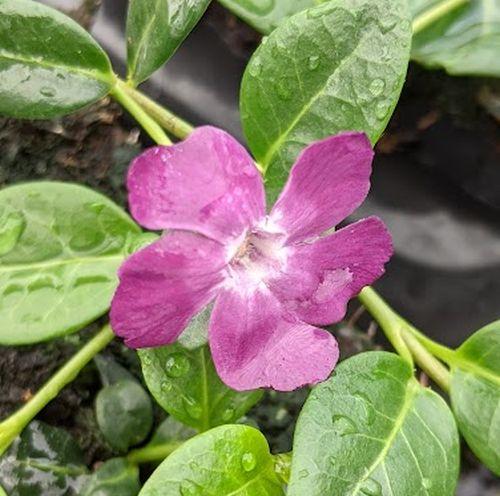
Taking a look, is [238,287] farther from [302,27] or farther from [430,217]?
[430,217]

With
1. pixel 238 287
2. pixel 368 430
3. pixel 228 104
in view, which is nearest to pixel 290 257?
pixel 238 287

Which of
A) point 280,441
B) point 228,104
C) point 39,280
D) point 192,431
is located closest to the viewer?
point 39,280

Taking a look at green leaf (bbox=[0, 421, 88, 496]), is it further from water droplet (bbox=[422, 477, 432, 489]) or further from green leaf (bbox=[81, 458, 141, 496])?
water droplet (bbox=[422, 477, 432, 489])

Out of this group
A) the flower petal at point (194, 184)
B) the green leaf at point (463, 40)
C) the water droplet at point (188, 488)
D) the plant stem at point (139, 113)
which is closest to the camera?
the flower petal at point (194, 184)

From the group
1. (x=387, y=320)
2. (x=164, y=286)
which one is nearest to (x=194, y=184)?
(x=164, y=286)

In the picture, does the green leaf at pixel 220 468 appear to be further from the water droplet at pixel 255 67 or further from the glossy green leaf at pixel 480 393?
the water droplet at pixel 255 67

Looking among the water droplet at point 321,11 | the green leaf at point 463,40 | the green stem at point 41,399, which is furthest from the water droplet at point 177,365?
the green leaf at point 463,40

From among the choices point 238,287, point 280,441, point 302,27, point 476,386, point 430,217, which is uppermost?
point 302,27
